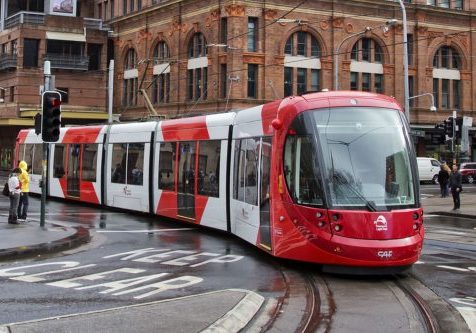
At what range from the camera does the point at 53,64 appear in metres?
63.5

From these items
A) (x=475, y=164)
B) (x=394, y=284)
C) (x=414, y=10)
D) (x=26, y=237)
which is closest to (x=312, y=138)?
(x=394, y=284)

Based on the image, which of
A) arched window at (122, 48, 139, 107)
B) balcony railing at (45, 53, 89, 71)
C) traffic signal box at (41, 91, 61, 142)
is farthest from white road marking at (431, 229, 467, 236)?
balcony railing at (45, 53, 89, 71)

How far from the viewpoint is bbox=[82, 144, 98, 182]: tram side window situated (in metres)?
22.0

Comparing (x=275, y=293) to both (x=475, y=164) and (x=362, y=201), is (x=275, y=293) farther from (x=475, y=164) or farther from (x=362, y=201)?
(x=475, y=164)

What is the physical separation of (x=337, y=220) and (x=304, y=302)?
170cm

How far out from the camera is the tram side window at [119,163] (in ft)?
65.6

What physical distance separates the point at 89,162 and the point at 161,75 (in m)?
39.3

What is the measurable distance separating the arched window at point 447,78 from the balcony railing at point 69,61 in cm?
3578

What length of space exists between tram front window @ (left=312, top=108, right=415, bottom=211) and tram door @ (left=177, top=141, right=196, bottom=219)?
658cm

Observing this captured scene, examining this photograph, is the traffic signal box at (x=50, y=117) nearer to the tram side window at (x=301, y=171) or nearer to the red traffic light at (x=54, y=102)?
the red traffic light at (x=54, y=102)

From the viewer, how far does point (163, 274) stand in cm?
983

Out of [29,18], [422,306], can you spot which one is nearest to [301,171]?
[422,306]

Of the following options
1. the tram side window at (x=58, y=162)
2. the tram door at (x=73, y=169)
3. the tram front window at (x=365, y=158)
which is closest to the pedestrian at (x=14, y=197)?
the tram door at (x=73, y=169)

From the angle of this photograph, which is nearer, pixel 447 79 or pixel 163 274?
pixel 163 274
